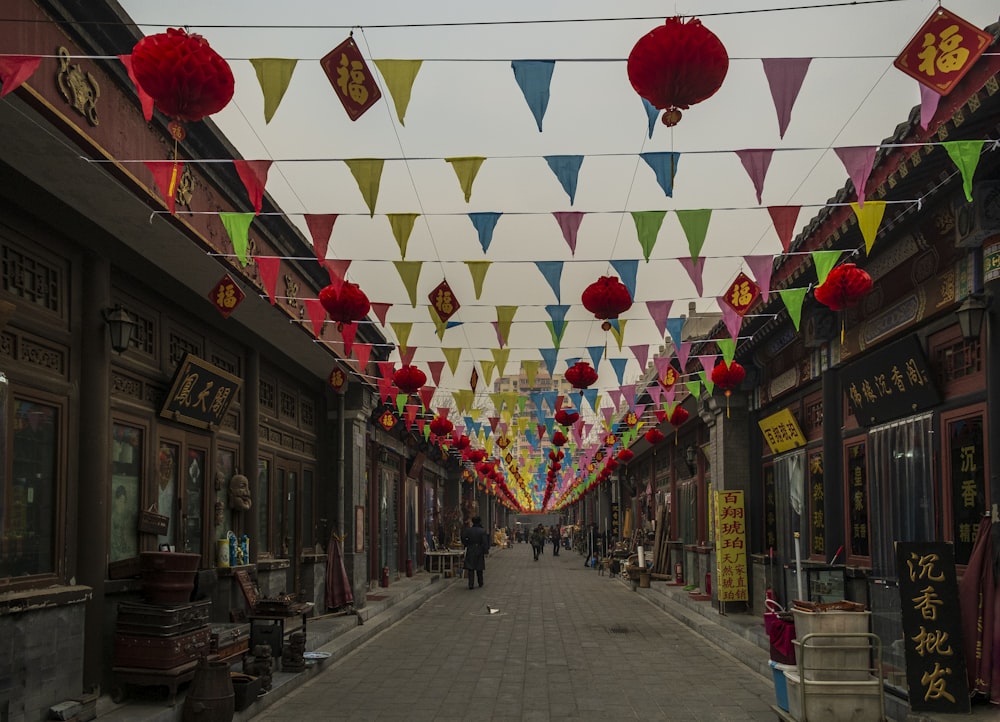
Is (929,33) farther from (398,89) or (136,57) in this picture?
(136,57)

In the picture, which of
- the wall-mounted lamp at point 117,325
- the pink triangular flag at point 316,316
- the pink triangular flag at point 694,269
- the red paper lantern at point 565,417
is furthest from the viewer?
the red paper lantern at point 565,417

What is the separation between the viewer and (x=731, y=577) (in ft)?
53.5

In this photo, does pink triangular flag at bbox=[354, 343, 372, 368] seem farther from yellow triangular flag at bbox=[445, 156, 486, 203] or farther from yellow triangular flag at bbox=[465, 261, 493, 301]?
yellow triangular flag at bbox=[445, 156, 486, 203]

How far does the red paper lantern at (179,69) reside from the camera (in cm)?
561

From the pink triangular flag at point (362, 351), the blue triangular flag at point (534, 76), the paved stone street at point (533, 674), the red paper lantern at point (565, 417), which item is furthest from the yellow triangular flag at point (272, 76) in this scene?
the red paper lantern at point (565, 417)

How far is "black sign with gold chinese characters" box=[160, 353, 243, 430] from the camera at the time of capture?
34.2ft

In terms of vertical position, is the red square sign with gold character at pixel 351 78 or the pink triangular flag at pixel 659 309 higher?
the red square sign with gold character at pixel 351 78

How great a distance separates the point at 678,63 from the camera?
5.57 meters

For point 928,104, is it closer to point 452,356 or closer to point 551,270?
point 551,270

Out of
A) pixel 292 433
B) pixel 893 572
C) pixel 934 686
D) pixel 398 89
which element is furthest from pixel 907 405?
pixel 292 433

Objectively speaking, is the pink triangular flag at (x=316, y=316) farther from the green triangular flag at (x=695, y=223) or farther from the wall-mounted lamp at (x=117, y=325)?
the green triangular flag at (x=695, y=223)

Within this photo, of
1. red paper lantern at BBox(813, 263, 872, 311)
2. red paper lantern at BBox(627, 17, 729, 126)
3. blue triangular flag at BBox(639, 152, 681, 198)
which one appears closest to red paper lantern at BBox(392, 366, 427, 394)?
red paper lantern at BBox(813, 263, 872, 311)

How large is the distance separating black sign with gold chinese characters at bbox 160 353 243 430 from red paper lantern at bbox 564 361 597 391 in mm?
4844

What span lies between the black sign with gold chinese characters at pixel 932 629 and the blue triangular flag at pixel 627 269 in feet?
11.5
